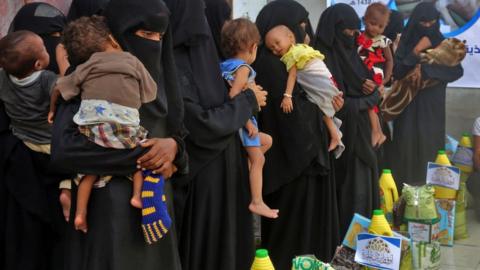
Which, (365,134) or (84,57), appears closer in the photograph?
(84,57)

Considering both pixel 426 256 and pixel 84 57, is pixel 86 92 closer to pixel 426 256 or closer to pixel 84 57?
pixel 84 57

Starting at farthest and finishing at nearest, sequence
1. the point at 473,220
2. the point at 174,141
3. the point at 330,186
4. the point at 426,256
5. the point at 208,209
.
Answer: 1. the point at 473,220
2. the point at 330,186
3. the point at 426,256
4. the point at 208,209
5. the point at 174,141

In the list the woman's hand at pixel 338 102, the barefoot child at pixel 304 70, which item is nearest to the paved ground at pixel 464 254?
the woman's hand at pixel 338 102

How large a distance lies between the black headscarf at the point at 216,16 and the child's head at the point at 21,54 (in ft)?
3.14

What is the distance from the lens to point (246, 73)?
318 cm

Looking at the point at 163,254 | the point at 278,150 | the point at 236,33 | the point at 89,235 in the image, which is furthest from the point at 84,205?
the point at 278,150

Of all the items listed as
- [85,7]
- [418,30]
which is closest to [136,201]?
[85,7]

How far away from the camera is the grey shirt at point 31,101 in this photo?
8.87 feet

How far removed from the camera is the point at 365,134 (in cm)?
432

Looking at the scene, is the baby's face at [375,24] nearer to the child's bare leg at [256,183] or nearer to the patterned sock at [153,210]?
the child's bare leg at [256,183]

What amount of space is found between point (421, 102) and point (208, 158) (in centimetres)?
328

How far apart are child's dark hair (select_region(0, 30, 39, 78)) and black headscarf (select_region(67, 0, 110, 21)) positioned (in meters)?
0.47

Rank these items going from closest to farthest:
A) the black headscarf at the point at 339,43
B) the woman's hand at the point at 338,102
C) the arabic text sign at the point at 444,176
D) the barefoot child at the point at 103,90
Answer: the barefoot child at the point at 103,90
the woman's hand at the point at 338,102
the black headscarf at the point at 339,43
the arabic text sign at the point at 444,176

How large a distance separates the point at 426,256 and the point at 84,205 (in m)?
2.16
